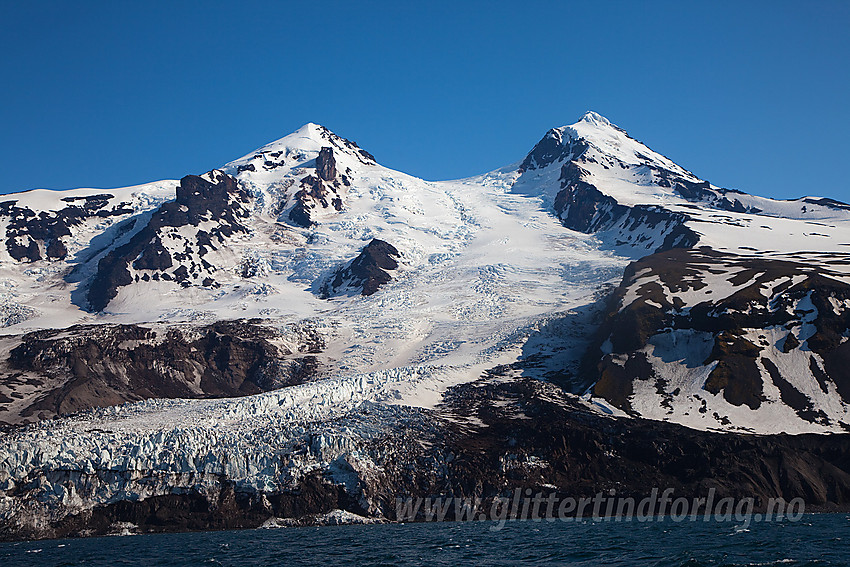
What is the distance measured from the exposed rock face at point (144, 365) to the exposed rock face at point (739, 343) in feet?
242

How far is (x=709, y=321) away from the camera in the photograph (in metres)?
142

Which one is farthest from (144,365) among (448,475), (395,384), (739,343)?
(739,343)

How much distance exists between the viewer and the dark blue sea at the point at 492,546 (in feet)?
175

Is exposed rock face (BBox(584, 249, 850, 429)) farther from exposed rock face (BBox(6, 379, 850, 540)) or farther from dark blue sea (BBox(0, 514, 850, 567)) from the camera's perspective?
dark blue sea (BBox(0, 514, 850, 567))

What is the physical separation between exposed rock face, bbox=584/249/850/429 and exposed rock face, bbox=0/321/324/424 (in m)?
73.7

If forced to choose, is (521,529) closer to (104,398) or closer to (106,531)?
(106,531)

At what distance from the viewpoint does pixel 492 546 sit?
65062 mm

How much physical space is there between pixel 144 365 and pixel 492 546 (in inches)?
5438

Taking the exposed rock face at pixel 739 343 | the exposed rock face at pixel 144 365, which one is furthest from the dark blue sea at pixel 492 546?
the exposed rock face at pixel 144 365

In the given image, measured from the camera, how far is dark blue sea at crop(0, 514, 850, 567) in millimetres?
53312

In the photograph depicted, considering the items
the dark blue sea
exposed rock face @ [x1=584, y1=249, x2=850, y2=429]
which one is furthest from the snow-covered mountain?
the dark blue sea

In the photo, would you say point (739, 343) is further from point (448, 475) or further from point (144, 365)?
point (144, 365)

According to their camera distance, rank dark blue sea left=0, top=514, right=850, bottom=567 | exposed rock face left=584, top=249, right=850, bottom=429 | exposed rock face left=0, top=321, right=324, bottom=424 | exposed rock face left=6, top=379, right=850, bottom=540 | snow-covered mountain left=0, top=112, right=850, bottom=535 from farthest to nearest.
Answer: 1. exposed rock face left=0, top=321, right=324, bottom=424
2. exposed rock face left=584, top=249, right=850, bottom=429
3. snow-covered mountain left=0, top=112, right=850, bottom=535
4. exposed rock face left=6, top=379, right=850, bottom=540
5. dark blue sea left=0, top=514, right=850, bottom=567

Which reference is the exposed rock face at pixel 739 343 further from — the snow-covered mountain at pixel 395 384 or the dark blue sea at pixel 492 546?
the dark blue sea at pixel 492 546
